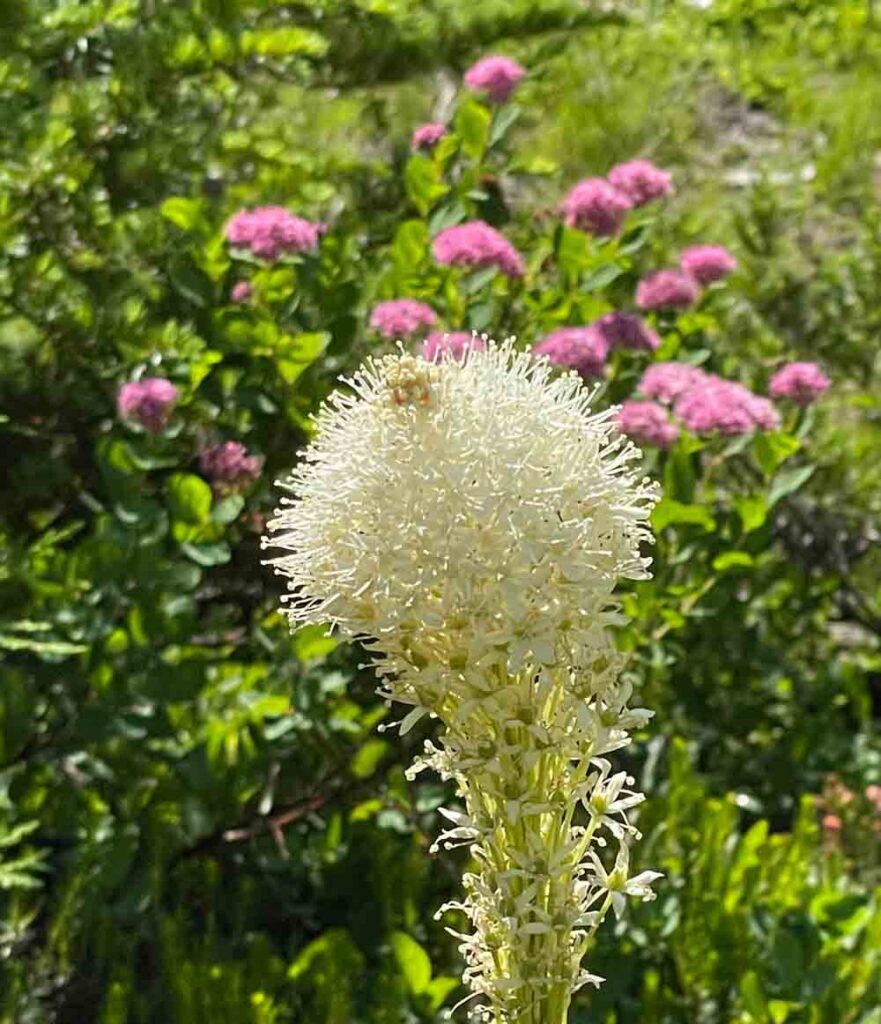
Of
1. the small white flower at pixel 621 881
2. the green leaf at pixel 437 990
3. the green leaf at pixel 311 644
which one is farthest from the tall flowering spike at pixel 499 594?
the green leaf at pixel 311 644

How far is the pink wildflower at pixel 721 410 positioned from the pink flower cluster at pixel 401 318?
409 millimetres

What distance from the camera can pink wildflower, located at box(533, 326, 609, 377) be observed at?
7.84 ft

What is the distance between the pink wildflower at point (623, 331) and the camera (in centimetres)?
258

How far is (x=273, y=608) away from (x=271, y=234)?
25.1 inches

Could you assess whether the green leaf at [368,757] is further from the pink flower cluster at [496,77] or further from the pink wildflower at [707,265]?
the pink flower cluster at [496,77]

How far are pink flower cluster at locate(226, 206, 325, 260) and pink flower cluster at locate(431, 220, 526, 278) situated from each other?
0.21m

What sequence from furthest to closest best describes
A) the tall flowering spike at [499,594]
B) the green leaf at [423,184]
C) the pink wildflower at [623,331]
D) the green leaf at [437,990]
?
the green leaf at [423,184] < the pink wildflower at [623,331] < the green leaf at [437,990] < the tall flowering spike at [499,594]

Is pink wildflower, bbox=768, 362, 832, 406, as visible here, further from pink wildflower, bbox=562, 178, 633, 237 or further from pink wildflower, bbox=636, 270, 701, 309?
pink wildflower, bbox=562, 178, 633, 237

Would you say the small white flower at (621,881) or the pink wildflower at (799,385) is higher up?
the small white flower at (621,881)

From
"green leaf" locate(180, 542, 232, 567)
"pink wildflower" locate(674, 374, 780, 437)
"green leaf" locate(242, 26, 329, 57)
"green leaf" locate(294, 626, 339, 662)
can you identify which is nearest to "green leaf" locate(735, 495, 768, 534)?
"pink wildflower" locate(674, 374, 780, 437)

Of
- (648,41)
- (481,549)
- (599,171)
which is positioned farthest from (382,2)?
(648,41)

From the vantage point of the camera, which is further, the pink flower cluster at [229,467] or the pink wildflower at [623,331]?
the pink wildflower at [623,331]

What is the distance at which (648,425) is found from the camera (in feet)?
7.89

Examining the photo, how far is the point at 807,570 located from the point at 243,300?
1370 millimetres
